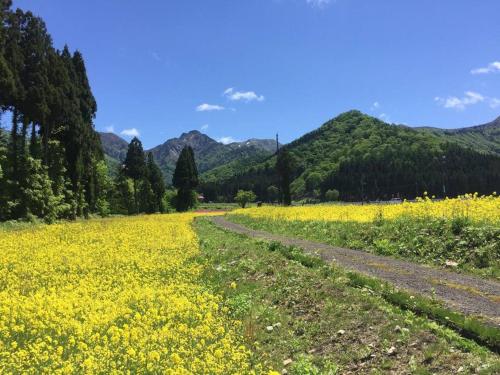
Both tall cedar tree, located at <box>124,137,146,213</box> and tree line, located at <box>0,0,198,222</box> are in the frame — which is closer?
tree line, located at <box>0,0,198,222</box>

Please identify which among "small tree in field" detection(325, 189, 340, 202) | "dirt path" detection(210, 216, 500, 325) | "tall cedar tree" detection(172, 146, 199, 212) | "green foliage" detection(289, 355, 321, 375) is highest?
"tall cedar tree" detection(172, 146, 199, 212)

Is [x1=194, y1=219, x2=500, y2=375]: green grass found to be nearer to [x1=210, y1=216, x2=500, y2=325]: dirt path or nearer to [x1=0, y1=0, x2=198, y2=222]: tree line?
[x1=210, y1=216, x2=500, y2=325]: dirt path

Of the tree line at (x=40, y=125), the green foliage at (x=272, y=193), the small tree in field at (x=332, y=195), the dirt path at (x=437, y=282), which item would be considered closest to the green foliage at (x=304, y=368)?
the dirt path at (x=437, y=282)

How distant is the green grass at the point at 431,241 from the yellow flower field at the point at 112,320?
7313 mm

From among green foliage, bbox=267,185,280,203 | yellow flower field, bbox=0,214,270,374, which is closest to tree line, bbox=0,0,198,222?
yellow flower field, bbox=0,214,270,374

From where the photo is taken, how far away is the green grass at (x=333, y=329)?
6.82 m

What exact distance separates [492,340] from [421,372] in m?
1.29

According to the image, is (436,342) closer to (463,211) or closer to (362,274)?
(362,274)

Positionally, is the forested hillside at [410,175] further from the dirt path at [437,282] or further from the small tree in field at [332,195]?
the dirt path at [437,282]

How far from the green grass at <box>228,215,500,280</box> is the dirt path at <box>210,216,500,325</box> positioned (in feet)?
2.99

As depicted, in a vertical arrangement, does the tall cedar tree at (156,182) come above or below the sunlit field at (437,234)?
above

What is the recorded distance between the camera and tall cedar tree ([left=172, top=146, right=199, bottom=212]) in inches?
3762

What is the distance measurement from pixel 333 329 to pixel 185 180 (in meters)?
88.7

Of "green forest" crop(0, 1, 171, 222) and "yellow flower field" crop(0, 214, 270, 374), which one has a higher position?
"green forest" crop(0, 1, 171, 222)
